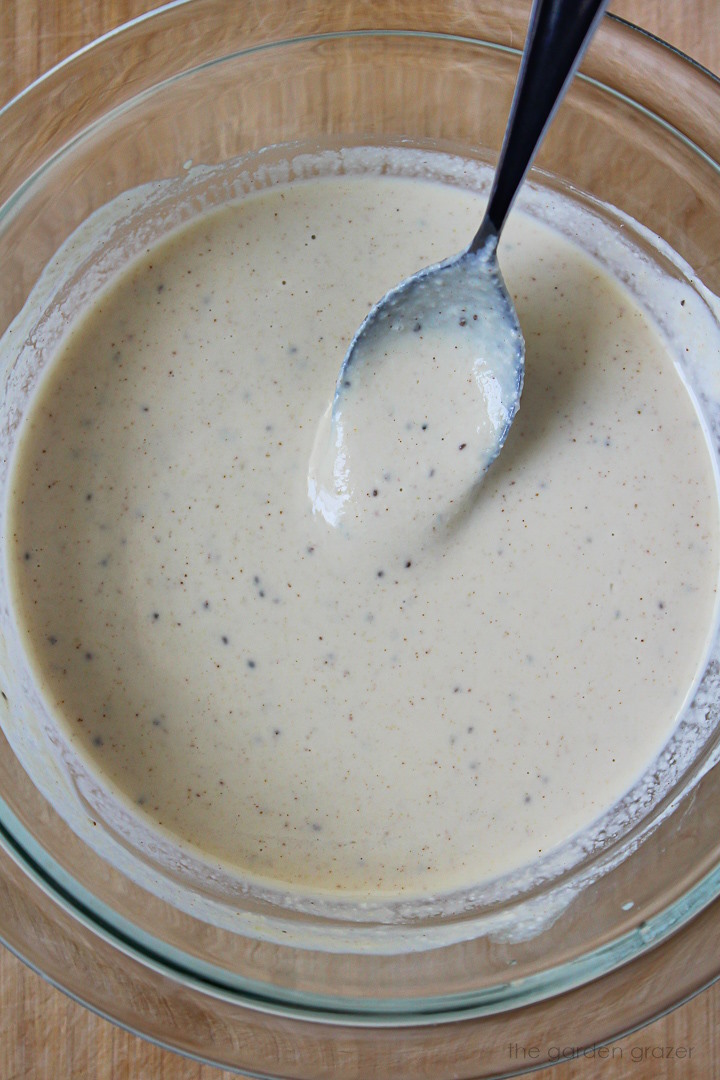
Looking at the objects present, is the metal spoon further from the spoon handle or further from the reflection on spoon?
the spoon handle

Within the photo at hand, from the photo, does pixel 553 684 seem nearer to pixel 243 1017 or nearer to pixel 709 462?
pixel 709 462

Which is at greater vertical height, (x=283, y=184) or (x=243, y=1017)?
(x=283, y=184)

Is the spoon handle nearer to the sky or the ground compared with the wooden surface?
nearer to the sky

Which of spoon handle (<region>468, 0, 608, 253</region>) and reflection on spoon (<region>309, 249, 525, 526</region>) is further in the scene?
reflection on spoon (<region>309, 249, 525, 526</region>)

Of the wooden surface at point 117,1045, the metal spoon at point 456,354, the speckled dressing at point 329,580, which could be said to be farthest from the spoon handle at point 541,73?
the wooden surface at point 117,1045

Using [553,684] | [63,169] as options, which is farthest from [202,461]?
[553,684]

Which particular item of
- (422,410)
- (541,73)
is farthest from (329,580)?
(541,73)

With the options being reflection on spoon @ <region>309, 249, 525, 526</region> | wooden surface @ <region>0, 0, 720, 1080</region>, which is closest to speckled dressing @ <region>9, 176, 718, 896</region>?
reflection on spoon @ <region>309, 249, 525, 526</region>
